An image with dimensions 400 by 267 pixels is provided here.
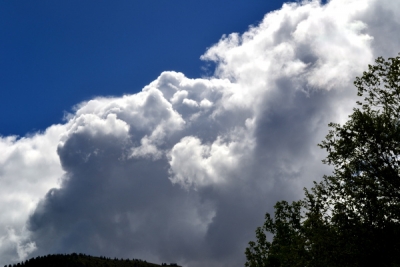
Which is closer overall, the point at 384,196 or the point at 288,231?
the point at 384,196

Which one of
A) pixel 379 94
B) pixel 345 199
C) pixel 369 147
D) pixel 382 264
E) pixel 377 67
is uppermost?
pixel 377 67

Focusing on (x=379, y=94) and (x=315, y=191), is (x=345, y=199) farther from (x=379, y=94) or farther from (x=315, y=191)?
(x=379, y=94)

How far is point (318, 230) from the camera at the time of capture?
2733 centimetres

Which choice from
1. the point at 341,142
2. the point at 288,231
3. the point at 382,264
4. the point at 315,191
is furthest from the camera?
the point at 288,231

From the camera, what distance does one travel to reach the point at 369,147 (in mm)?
25031

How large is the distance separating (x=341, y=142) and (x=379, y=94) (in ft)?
13.0

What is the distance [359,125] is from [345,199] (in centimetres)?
534

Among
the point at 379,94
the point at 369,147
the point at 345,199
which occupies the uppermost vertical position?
the point at 379,94

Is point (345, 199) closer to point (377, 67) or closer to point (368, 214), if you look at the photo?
point (368, 214)

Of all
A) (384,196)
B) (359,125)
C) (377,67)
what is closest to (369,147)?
(359,125)

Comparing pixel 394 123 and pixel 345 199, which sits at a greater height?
pixel 394 123

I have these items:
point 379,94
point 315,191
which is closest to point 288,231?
point 315,191

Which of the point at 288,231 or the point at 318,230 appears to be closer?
the point at 318,230

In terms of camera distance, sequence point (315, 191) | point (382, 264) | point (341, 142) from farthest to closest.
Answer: point (315, 191) < point (341, 142) < point (382, 264)
